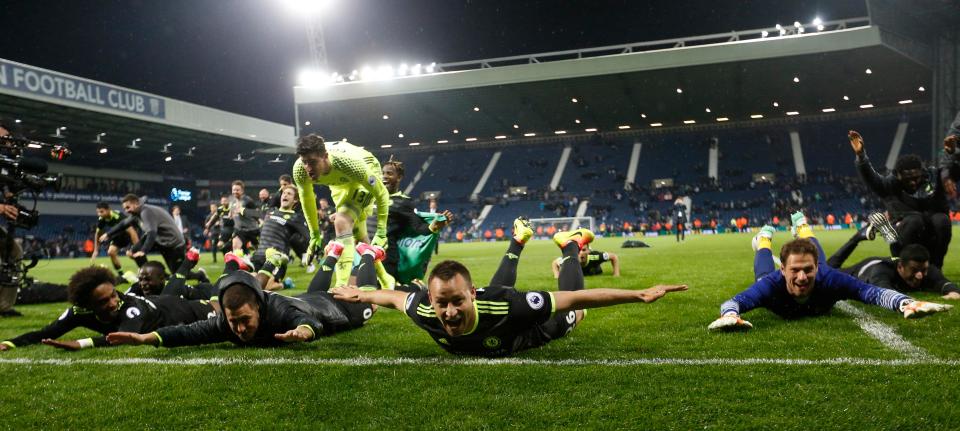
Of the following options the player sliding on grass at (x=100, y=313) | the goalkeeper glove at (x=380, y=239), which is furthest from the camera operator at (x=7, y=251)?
the goalkeeper glove at (x=380, y=239)

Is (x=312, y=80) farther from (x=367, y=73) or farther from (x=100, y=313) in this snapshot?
(x=100, y=313)

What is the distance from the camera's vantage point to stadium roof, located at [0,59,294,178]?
2905 cm

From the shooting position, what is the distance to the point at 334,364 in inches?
172

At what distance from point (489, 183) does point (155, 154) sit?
2509 cm

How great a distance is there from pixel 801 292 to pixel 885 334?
630 millimetres

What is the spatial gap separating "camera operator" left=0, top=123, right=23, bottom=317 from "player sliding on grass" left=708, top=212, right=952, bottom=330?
7201 mm

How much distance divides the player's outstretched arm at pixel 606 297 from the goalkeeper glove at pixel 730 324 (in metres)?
1.05

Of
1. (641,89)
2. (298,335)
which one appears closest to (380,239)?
(298,335)

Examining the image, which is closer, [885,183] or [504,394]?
[504,394]

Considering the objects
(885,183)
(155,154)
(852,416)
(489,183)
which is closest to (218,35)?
(155,154)

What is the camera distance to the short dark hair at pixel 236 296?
455cm

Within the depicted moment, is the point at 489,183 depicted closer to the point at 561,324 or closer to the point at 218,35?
the point at 218,35

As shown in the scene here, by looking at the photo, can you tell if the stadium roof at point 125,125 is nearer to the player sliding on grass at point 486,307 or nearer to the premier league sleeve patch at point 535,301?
the player sliding on grass at point 486,307

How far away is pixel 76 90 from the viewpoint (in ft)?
99.4
